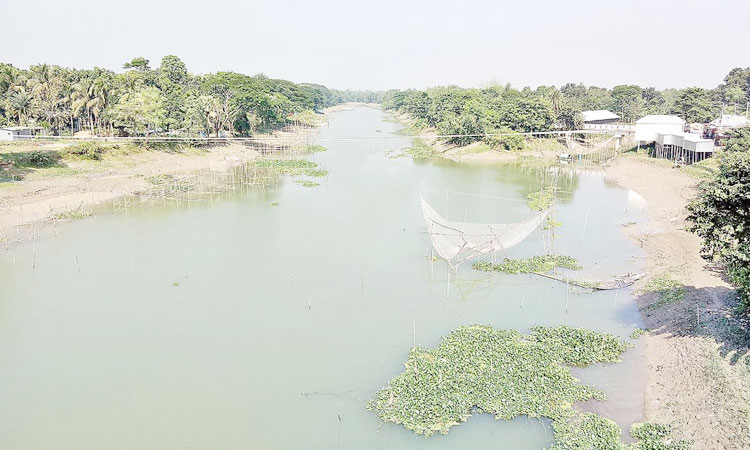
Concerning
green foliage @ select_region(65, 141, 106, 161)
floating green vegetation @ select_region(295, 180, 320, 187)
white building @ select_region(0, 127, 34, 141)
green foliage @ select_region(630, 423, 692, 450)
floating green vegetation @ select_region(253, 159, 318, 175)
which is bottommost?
green foliage @ select_region(630, 423, 692, 450)

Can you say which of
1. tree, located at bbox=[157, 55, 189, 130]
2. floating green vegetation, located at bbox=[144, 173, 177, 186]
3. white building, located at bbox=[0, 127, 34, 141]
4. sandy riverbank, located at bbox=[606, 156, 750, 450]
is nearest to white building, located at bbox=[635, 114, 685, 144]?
sandy riverbank, located at bbox=[606, 156, 750, 450]

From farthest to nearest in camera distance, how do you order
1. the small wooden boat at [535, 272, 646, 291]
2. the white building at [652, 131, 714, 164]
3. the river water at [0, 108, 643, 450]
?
the white building at [652, 131, 714, 164] < the small wooden boat at [535, 272, 646, 291] < the river water at [0, 108, 643, 450]

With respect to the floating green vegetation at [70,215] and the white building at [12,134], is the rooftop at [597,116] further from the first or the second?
the white building at [12,134]

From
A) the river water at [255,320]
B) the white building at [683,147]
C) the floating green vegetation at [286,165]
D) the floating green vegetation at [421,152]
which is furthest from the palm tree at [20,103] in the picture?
the white building at [683,147]

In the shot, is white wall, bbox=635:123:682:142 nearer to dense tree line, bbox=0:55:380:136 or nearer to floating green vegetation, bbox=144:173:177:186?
dense tree line, bbox=0:55:380:136

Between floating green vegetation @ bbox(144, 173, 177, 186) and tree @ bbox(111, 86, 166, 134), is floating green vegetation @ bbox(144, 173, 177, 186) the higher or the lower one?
the lower one

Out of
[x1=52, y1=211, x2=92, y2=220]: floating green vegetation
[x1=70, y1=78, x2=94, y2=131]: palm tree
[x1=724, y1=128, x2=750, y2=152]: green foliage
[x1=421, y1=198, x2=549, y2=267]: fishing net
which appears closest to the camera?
[x1=421, y1=198, x2=549, y2=267]: fishing net

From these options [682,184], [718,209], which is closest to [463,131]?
[682,184]
